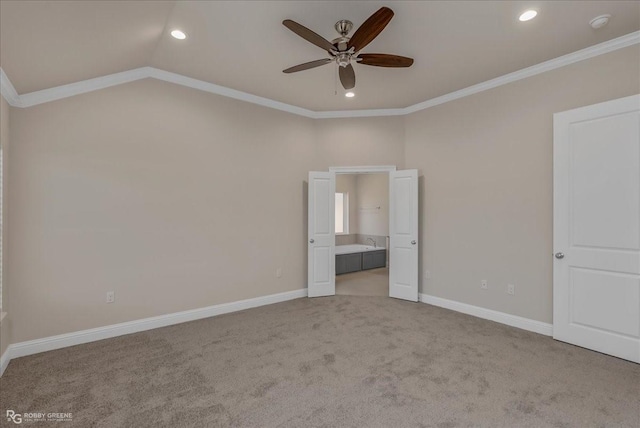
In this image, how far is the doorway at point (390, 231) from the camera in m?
4.71

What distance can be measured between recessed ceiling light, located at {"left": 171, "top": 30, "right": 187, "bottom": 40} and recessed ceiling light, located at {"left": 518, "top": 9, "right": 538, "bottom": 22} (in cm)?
297

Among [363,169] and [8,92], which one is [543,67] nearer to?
[363,169]

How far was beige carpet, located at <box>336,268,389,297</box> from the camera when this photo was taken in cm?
523

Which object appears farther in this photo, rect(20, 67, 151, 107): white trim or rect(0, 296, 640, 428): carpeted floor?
rect(20, 67, 151, 107): white trim

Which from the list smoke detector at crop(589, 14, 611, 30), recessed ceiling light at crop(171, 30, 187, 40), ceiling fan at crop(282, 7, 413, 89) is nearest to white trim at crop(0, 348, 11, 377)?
recessed ceiling light at crop(171, 30, 187, 40)

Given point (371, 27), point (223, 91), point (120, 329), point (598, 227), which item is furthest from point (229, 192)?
point (598, 227)

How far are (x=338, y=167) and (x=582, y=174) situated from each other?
309 cm

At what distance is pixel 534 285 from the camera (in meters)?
3.55

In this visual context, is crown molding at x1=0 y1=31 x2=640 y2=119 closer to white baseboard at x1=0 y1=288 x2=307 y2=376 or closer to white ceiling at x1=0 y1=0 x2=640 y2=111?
white ceiling at x1=0 y1=0 x2=640 y2=111

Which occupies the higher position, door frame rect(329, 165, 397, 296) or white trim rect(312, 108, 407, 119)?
white trim rect(312, 108, 407, 119)

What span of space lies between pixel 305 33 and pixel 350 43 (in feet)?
1.31

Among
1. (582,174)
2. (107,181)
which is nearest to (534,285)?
(582,174)

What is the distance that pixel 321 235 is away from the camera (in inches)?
197

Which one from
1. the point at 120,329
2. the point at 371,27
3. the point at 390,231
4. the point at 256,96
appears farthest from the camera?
the point at 390,231
